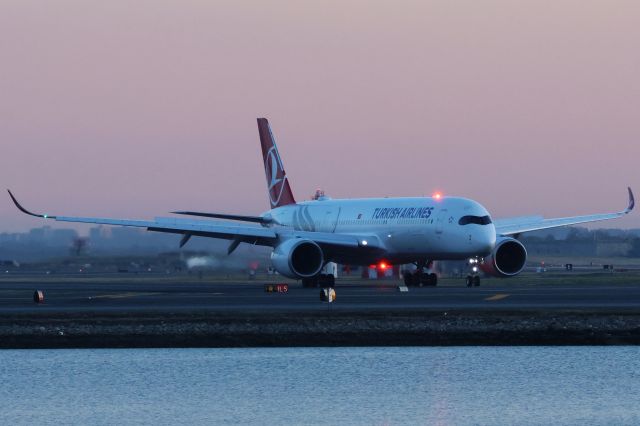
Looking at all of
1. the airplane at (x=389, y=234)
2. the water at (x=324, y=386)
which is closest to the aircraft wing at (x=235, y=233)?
the airplane at (x=389, y=234)

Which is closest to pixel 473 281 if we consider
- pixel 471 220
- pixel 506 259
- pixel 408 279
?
pixel 506 259

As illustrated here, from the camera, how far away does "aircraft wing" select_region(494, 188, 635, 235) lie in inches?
2665

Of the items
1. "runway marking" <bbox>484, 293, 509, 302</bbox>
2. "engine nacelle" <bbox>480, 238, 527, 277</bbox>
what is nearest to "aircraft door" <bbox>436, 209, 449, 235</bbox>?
"engine nacelle" <bbox>480, 238, 527, 277</bbox>

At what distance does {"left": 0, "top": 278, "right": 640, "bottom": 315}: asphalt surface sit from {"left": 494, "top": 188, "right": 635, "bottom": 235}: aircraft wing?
4491 millimetres

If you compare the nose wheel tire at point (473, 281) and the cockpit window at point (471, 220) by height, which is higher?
the cockpit window at point (471, 220)

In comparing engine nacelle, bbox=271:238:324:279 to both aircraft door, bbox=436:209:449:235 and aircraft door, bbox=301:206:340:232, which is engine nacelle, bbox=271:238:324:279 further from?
aircraft door, bbox=301:206:340:232

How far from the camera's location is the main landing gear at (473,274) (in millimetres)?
63344

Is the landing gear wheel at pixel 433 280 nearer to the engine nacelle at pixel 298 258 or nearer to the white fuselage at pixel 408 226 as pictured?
the white fuselage at pixel 408 226

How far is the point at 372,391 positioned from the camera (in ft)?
92.0

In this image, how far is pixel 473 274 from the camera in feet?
211

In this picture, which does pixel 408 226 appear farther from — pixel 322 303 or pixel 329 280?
pixel 322 303

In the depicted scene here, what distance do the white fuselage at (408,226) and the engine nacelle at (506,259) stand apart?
255 centimetres

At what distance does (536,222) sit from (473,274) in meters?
6.86

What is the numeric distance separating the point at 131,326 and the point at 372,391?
12.8 m
